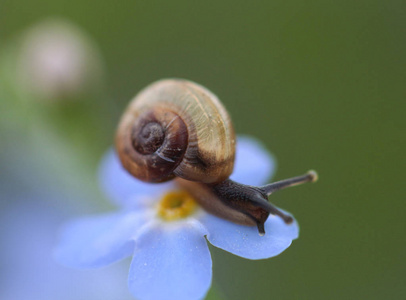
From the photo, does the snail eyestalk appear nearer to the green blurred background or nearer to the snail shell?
the snail shell

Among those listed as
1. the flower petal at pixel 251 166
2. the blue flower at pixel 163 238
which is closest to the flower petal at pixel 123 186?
the blue flower at pixel 163 238

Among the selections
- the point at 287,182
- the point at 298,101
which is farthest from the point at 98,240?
the point at 298,101

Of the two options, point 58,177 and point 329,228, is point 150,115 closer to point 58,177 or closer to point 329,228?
point 58,177

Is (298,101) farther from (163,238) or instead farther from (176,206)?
(163,238)

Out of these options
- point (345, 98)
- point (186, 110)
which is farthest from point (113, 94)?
point (186, 110)

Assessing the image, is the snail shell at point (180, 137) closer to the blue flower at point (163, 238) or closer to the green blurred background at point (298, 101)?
the blue flower at point (163, 238)

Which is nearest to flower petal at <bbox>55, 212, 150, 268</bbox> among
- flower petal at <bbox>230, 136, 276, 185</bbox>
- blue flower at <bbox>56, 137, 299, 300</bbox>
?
blue flower at <bbox>56, 137, 299, 300</bbox>
